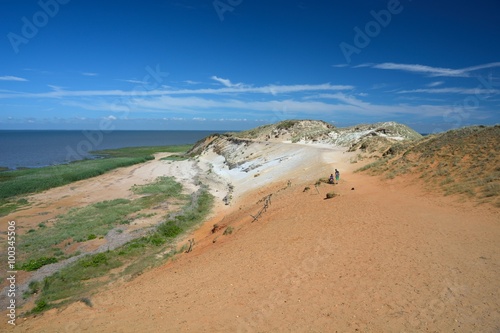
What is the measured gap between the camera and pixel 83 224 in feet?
82.0

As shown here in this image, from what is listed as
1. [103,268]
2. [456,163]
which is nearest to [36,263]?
[103,268]

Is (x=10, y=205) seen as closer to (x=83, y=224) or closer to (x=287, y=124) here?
(x=83, y=224)

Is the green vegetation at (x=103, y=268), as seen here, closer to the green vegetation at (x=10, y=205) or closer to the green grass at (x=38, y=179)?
the green vegetation at (x=10, y=205)

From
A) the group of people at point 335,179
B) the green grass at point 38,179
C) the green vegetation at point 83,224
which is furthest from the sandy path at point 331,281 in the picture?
the green grass at point 38,179

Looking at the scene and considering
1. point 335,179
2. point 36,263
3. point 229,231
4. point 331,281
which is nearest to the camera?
point 331,281

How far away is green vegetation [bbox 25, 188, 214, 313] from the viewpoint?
13852 millimetres

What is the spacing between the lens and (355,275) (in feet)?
34.3

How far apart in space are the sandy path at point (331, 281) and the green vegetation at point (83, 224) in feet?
30.8

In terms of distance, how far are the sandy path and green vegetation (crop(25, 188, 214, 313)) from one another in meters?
1.34

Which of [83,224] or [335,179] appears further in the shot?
[83,224]

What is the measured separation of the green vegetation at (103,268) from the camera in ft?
45.4

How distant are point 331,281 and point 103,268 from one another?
13004 mm

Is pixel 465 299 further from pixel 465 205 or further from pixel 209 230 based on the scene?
pixel 209 230

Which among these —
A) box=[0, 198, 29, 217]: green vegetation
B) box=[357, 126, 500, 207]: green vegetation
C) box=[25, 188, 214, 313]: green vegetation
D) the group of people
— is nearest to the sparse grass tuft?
box=[25, 188, 214, 313]: green vegetation
